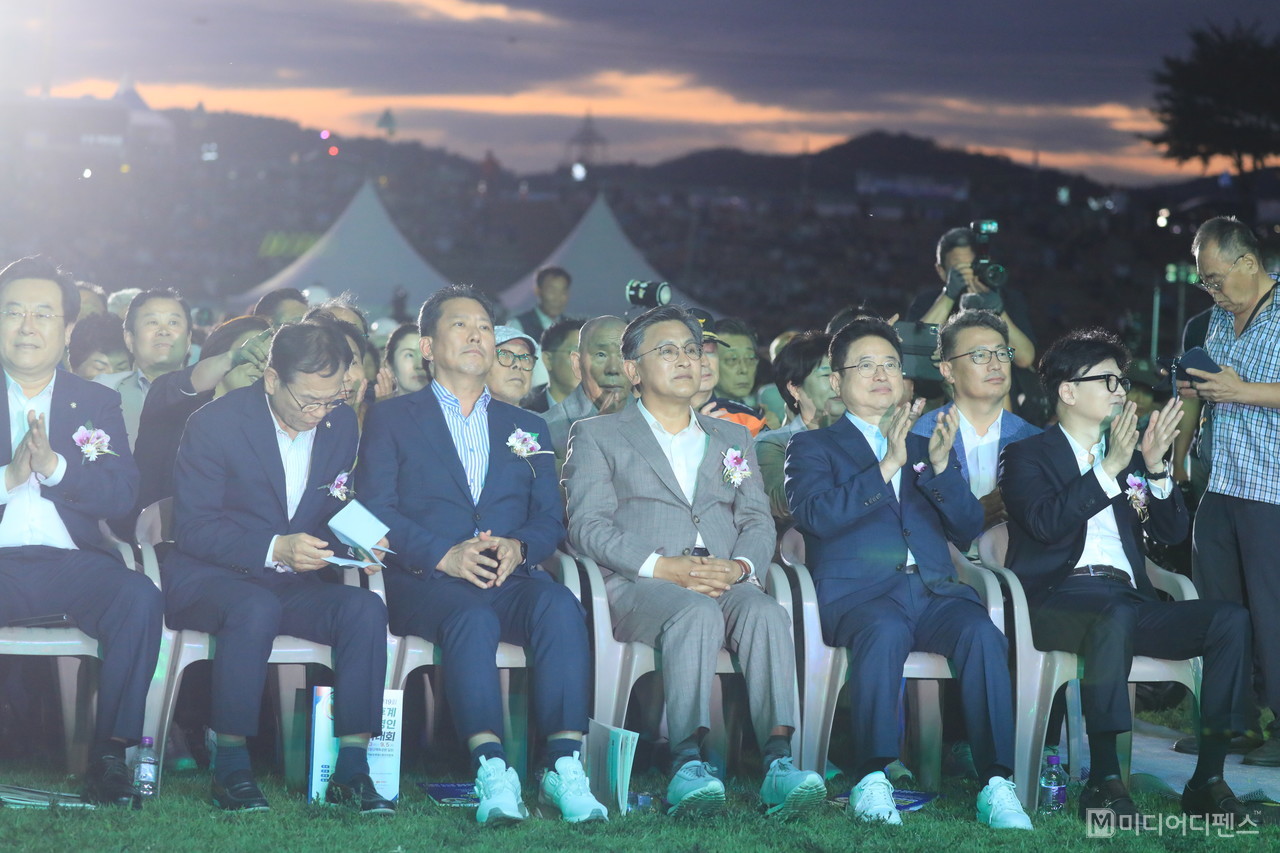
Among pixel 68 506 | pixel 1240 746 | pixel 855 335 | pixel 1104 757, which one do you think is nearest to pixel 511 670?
pixel 68 506

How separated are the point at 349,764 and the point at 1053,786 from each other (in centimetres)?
211

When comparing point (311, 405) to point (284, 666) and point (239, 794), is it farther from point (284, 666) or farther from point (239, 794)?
point (239, 794)

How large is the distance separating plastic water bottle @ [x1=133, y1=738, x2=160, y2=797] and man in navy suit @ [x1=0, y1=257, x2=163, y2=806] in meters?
0.03

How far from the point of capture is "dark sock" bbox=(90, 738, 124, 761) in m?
3.86

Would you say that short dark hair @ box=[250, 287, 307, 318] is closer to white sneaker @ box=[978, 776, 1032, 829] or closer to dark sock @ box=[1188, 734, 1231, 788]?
white sneaker @ box=[978, 776, 1032, 829]

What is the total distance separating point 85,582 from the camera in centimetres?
408

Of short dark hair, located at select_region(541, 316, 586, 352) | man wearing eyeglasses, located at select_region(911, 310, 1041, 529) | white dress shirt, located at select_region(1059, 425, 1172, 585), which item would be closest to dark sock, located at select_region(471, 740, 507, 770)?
man wearing eyeglasses, located at select_region(911, 310, 1041, 529)

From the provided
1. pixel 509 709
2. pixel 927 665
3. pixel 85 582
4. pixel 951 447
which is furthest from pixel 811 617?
pixel 85 582

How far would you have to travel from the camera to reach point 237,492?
434cm

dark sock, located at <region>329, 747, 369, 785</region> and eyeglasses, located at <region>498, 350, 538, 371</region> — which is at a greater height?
eyeglasses, located at <region>498, 350, 538, 371</region>

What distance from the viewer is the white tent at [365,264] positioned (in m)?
15.3

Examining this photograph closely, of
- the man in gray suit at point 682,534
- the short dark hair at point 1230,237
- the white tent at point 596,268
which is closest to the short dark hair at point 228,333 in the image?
the man in gray suit at point 682,534

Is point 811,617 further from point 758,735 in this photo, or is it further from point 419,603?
point 419,603

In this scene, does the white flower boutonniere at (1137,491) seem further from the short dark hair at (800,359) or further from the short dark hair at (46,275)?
the short dark hair at (46,275)
